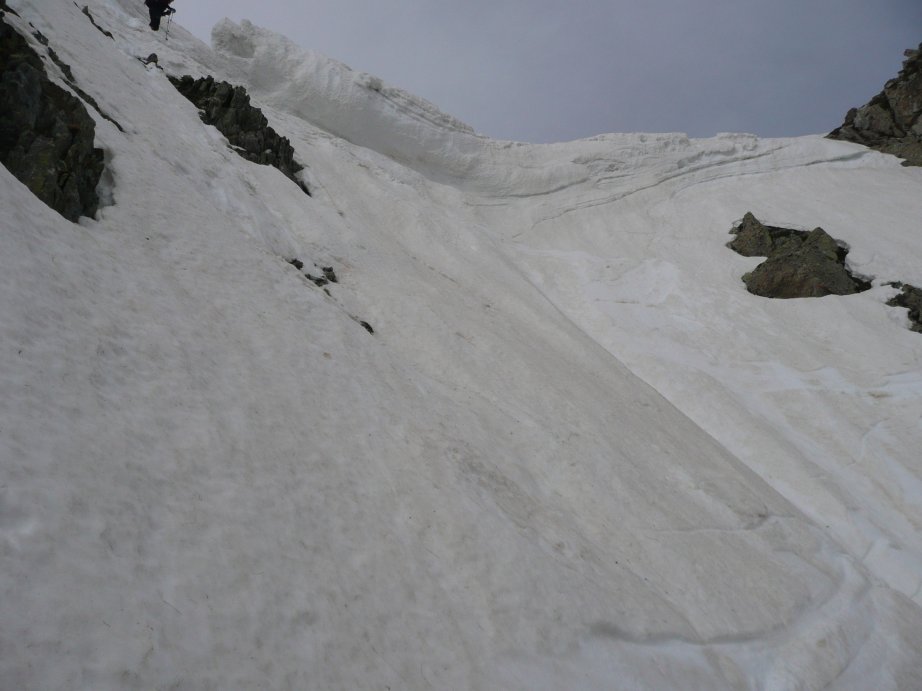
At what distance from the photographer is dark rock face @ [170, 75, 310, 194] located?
15992 mm

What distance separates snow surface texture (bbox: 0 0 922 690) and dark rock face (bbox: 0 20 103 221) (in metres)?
0.61

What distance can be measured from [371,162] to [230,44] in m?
9.03

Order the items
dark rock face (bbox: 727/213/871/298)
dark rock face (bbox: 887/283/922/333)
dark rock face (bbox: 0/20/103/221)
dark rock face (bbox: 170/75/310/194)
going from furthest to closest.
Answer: dark rock face (bbox: 727/213/871/298), dark rock face (bbox: 887/283/922/333), dark rock face (bbox: 170/75/310/194), dark rock face (bbox: 0/20/103/221)

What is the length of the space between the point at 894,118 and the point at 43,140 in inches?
1712

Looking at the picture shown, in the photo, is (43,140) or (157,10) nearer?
(43,140)

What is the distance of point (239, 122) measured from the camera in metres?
16.9

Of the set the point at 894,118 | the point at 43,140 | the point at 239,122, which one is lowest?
the point at 43,140

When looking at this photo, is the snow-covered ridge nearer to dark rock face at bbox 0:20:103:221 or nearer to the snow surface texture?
the snow surface texture

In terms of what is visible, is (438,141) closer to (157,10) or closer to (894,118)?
(157,10)

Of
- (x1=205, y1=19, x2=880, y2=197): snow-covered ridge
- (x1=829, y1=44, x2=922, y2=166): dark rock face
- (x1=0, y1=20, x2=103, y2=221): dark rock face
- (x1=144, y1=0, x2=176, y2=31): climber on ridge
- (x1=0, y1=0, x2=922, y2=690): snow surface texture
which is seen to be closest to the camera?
(x1=0, y1=0, x2=922, y2=690): snow surface texture

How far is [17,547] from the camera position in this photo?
3033mm

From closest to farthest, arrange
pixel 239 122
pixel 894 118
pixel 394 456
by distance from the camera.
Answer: pixel 394 456 → pixel 239 122 → pixel 894 118

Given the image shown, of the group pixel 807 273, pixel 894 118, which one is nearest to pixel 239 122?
pixel 807 273

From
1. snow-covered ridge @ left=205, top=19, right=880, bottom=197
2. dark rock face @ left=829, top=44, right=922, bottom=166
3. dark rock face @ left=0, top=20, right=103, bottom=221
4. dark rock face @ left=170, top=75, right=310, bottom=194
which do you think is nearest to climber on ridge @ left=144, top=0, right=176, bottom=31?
snow-covered ridge @ left=205, top=19, right=880, bottom=197
